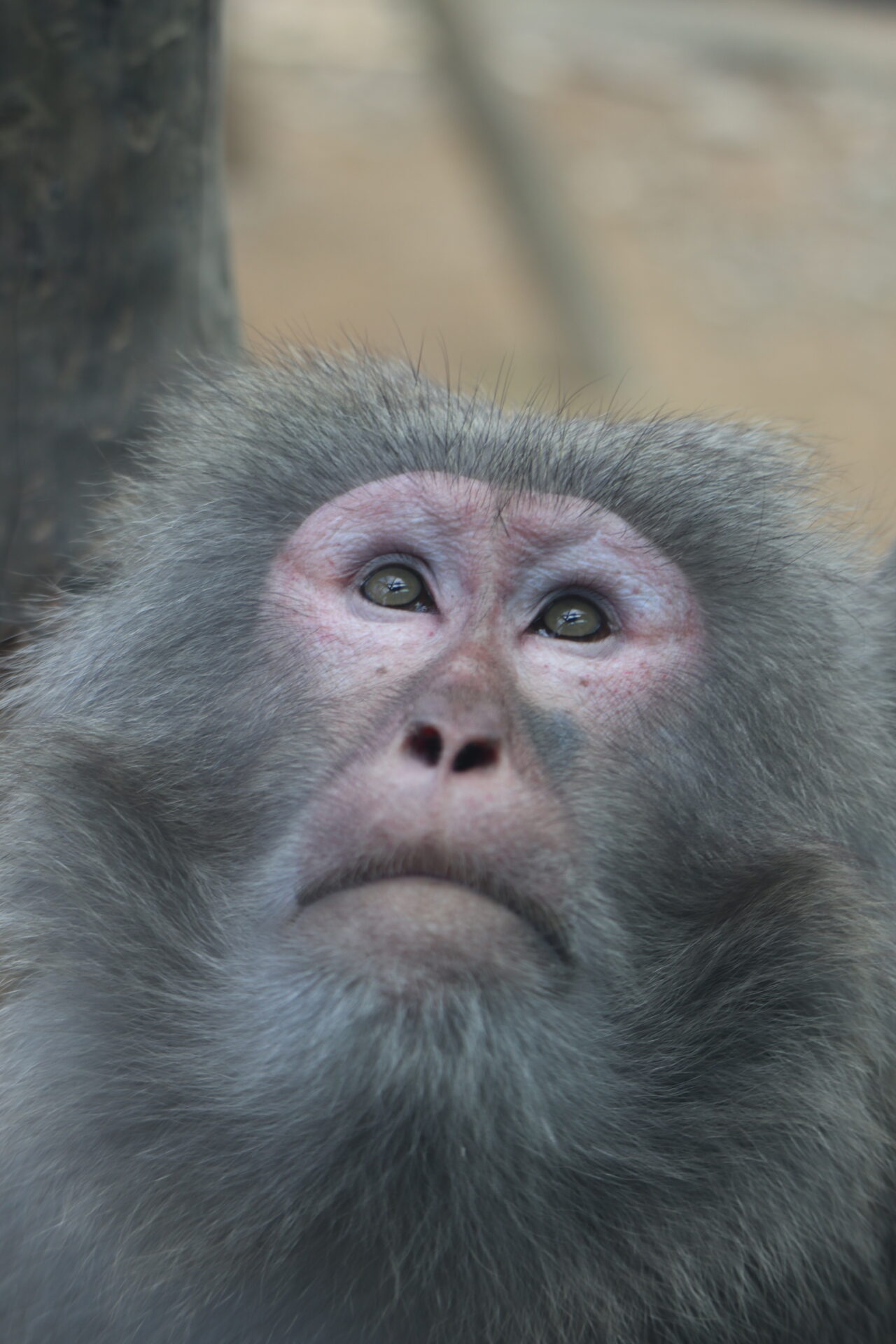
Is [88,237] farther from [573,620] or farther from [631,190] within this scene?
[631,190]

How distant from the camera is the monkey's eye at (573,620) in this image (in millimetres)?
2154

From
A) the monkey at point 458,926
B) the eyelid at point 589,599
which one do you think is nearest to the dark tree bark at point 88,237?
the monkey at point 458,926

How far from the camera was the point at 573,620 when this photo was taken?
7.12 feet

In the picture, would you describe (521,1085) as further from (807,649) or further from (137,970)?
(807,649)

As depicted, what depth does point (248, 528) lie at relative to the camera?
7.87 ft

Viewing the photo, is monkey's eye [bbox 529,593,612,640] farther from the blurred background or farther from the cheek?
the blurred background

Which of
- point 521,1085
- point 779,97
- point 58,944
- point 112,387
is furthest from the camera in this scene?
point 779,97

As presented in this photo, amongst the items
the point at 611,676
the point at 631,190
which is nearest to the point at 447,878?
the point at 611,676

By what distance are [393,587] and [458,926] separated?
1.94 feet

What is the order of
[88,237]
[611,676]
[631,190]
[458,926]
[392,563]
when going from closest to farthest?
[458,926]
[611,676]
[392,563]
[88,237]
[631,190]

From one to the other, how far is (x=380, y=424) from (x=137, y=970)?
96cm

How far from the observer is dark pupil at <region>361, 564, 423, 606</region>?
2186 millimetres

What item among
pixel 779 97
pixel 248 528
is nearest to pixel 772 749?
pixel 248 528

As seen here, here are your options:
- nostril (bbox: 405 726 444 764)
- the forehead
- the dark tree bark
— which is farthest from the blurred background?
nostril (bbox: 405 726 444 764)
